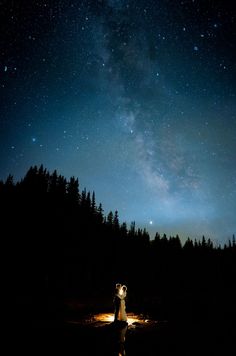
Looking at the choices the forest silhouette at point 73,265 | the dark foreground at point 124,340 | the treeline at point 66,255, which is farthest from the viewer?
the treeline at point 66,255

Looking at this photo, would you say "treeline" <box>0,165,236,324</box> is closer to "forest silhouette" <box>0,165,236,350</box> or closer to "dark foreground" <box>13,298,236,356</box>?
"forest silhouette" <box>0,165,236,350</box>

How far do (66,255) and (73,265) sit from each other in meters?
3.34

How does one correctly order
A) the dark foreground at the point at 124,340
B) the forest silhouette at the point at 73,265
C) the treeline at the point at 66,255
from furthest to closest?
the treeline at the point at 66,255
the forest silhouette at the point at 73,265
the dark foreground at the point at 124,340

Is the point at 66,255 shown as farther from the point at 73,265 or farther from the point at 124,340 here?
the point at 124,340

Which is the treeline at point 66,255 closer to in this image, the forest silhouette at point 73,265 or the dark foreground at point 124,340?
the forest silhouette at point 73,265

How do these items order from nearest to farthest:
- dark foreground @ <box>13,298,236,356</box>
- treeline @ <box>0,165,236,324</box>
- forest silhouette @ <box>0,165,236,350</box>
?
1. dark foreground @ <box>13,298,236,356</box>
2. forest silhouette @ <box>0,165,236,350</box>
3. treeline @ <box>0,165,236,324</box>

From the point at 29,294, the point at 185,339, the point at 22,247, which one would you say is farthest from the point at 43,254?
the point at 185,339

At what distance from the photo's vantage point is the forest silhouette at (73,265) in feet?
94.6

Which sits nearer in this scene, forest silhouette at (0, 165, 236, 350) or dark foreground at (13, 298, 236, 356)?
dark foreground at (13, 298, 236, 356)

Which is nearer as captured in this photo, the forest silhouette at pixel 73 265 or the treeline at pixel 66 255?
the forest silhouette at pixel 73 265

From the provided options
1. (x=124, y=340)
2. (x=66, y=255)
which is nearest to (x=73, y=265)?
(x=66, y=255)

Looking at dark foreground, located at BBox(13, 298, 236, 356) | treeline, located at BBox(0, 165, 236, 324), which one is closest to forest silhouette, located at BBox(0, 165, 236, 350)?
treeline, located at BBox(0, 165, 236, 324)

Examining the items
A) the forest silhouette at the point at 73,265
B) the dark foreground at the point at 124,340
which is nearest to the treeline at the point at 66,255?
the forest silhouette at the point at 73,265

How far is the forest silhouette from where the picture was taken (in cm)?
2883
